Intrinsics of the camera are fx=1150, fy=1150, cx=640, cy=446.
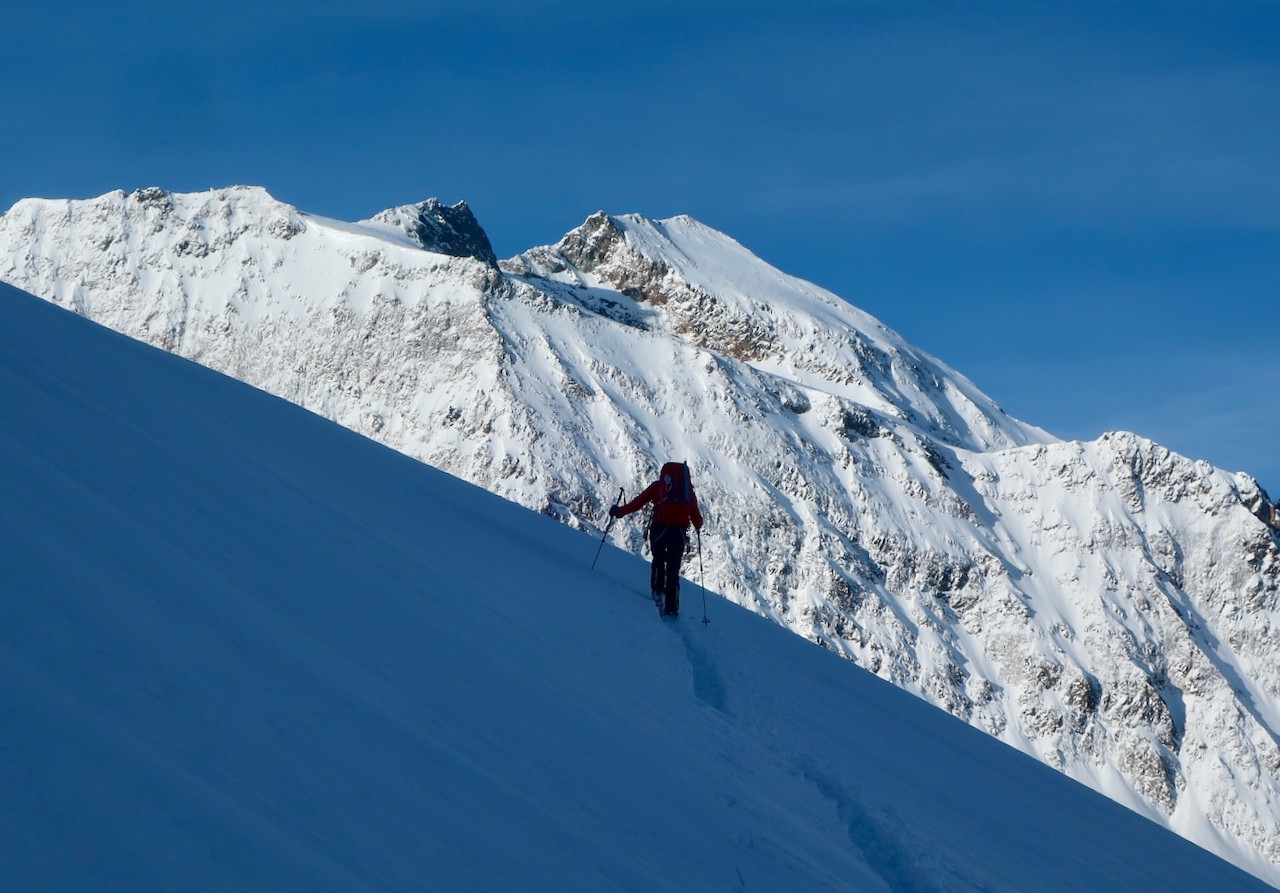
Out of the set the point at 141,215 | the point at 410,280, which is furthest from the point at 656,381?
the point at 141,215

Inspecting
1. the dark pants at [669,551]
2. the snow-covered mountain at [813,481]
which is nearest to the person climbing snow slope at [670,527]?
the dark pants at [669,551]

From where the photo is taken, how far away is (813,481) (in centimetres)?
10088

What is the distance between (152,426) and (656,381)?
9246 centimetres

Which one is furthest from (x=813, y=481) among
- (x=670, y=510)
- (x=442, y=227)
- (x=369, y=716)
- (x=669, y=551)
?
(x=369, y=716)

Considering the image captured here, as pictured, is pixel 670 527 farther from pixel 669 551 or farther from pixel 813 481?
pixel 813 481

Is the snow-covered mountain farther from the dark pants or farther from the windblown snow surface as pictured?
the windblown snow surface

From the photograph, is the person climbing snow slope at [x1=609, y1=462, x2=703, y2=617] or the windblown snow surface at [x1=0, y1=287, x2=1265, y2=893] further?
the person climbing snow slope at [x1=609, y1=462, x2=703, y2=617]

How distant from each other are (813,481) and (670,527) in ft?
298

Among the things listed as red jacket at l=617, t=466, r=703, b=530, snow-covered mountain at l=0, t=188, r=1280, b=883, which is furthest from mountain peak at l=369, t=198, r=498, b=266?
red jacket at l=617, t=466, r=703, b=530

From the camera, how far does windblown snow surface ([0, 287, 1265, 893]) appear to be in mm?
3000

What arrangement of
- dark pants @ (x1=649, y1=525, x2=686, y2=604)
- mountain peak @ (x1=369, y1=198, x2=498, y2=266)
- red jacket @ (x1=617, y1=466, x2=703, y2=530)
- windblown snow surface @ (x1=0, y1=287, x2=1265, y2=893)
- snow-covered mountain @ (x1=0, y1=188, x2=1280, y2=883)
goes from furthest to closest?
mountain peak @ (x1=369, y1=198, x2=498, y2=266) < snow-covered mountain @ (x1=0, y1=188, x2=1280, y2=883) < red jacket @ (x1=617, y1=466, x2=703, y2=530) < dark pants @ (x1=649, y1=525, x2=686, y2=604) < windblown snow surface @ (x1=0, y1=287, x2=1265, y2=893)

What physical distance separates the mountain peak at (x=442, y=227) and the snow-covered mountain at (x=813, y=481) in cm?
853

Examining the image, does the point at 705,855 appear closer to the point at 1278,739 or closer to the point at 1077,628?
the point at 1077,628

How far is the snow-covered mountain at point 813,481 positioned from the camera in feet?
306
